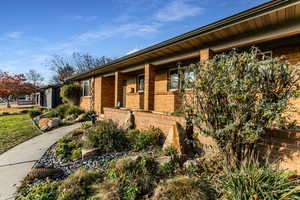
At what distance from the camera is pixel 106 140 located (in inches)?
214

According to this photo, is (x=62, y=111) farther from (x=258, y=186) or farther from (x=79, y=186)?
(x=258, y=186)

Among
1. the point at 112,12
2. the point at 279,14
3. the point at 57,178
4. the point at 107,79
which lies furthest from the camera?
the point at 107,79

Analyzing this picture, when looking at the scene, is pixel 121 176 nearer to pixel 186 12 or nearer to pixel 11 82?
pixel 186 12

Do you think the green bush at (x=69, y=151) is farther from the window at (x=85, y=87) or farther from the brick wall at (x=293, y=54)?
the window at (x=85, y=87)

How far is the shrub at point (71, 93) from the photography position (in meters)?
15.8

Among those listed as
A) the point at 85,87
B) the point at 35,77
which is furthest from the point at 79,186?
the point at 35,77

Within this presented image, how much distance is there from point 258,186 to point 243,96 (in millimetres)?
1405

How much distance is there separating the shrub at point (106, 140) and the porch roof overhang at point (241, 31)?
12.1 feet

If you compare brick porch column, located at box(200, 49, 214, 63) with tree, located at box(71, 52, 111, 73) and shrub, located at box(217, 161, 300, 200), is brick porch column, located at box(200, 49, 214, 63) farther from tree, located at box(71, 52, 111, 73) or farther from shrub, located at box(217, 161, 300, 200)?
tree, located at box(71, 52, 111, 73)

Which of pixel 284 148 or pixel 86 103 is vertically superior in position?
pixel 86 103

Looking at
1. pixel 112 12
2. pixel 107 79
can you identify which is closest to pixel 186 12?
pixel 112 12

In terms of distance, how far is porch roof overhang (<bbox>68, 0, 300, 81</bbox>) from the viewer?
3.63 meters

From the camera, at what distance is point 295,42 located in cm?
481

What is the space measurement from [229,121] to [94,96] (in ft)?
39.9
